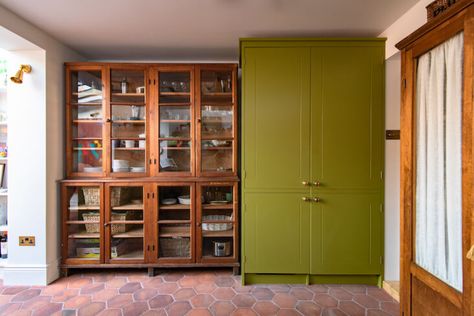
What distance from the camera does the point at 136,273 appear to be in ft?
8.71

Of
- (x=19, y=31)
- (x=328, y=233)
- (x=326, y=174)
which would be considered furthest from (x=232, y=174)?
(x=19, y=31)

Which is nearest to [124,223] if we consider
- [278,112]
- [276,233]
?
[276,233]

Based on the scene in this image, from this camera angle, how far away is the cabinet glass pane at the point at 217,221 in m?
2.63

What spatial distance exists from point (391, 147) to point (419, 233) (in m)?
1.13

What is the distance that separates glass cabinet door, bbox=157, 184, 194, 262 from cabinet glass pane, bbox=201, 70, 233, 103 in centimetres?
100

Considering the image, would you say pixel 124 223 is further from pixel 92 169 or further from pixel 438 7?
pixel 438 7

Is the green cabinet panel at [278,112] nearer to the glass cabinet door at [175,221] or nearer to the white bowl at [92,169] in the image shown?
the glass cabinet door at [175,221]

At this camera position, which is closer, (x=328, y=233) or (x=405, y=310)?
(x=405, y=310)

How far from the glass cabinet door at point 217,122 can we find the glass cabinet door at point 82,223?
120 centimetres

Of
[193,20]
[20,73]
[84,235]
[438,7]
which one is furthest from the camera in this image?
[84,235]

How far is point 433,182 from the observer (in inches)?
53.8

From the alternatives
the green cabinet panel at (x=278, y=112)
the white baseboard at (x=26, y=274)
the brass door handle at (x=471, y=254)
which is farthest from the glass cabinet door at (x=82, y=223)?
the brass door handle at (x=471, y=254)

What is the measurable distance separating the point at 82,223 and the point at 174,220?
38.2 inches

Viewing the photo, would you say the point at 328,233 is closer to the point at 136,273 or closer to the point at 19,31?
the point at 136,273
